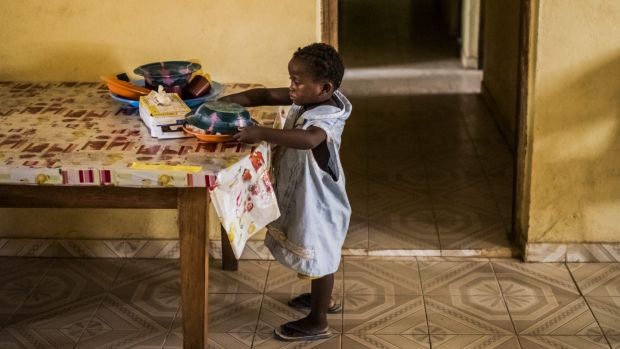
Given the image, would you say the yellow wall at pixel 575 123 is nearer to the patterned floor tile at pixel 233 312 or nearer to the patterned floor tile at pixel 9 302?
the patterned floor tile at pixel 233 312

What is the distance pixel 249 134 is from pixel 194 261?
0.41 metres

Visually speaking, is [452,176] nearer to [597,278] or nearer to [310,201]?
[597,278]

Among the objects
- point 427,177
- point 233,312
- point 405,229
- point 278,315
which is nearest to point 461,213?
point 405,229

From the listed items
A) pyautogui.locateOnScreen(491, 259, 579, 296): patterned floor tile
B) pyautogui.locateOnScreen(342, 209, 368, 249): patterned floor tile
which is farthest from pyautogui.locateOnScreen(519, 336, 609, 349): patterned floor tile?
pyautogui.locateOnScreen(342, 209, 368, 249): patterned floor tile

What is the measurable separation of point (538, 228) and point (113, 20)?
1.87m

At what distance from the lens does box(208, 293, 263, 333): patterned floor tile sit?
9.77 feet

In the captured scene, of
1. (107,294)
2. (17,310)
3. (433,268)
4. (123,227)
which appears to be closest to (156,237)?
(123,227)

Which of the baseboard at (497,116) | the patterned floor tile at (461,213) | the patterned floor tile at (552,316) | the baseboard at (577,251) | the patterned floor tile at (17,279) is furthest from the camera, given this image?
the baseboard at (497,116)

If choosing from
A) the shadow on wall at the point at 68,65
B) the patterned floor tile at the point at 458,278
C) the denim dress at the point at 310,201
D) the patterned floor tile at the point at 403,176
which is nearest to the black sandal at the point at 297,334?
the denim dress at the point at 310,201

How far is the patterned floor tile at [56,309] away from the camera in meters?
3.02

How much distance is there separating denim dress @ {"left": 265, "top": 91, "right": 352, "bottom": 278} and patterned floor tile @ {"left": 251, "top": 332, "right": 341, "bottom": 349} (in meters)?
0.27

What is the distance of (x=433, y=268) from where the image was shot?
3.40m

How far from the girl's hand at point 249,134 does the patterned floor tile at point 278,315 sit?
0.81m

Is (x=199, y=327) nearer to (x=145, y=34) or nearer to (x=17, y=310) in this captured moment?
(x=17, y=310)
